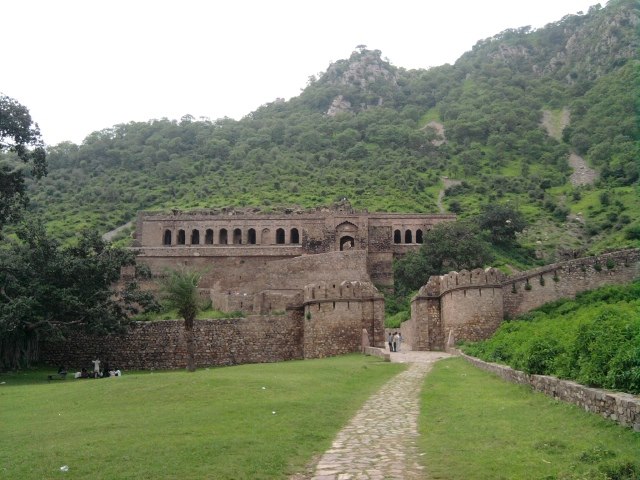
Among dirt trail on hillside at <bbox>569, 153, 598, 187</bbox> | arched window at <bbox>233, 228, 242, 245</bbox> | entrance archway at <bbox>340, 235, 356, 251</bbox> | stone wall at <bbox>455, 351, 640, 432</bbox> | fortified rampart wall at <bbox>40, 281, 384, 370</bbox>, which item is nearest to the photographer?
stone wall at <bbox>455, 351, 640, 432</bbox>

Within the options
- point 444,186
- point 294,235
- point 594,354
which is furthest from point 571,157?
point 594,354

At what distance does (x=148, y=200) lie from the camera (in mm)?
99938

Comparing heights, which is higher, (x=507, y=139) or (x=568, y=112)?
(x=568, y=112)

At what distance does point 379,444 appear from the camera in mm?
10391

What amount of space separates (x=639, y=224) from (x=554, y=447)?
5103 centimetres

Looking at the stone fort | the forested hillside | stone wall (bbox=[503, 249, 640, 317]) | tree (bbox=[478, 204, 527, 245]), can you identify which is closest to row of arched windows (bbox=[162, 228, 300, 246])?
the forested hillside

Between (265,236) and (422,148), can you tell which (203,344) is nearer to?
(265,236)

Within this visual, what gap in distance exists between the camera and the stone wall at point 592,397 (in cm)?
865

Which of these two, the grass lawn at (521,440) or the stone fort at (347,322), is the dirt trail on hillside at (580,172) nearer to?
the stone fort at (347,322)

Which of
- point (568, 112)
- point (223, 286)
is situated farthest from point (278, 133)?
point (223, 286)

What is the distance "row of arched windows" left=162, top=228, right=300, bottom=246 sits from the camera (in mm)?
65688

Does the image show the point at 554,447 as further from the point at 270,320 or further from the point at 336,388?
the point at 270,320

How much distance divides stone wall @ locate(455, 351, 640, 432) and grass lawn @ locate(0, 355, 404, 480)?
3667 millimetres

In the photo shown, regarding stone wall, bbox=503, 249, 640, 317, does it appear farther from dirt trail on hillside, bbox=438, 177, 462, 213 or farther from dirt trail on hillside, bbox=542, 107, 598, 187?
dirt trail on hillside, bbox=542, 107, 598, 187
